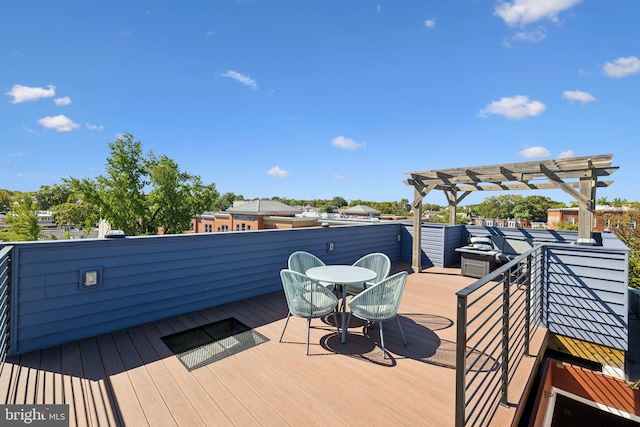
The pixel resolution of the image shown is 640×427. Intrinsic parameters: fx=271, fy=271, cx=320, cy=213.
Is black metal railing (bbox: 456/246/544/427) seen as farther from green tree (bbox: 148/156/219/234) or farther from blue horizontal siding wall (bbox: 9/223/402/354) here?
green tree (bbox: 148/156/219/234)

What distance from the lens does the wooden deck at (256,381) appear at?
1770 millimetres

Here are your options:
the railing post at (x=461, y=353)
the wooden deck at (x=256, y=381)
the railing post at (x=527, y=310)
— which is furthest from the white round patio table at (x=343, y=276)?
the railing post at (x=461, y=353)

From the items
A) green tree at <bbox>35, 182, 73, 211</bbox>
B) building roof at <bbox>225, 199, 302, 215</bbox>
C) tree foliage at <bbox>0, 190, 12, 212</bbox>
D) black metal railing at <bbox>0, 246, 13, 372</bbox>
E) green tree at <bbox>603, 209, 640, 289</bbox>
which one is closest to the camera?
black metal railing at <bbox>0, 246, 13, 372</bbox>

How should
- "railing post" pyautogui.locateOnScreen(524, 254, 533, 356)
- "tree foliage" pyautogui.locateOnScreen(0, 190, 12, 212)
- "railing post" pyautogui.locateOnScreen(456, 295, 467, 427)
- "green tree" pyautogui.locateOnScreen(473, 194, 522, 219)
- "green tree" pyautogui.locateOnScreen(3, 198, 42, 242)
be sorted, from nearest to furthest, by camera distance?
"railing post" pyautogui.locateOnScreen(456, 295, 467, 427), "railing post" pyautogui.locateOnScreen(524, 254, 533, 356), "green tree" pyautogui.locateOnScreen(3, 198, 42, 242), "green tree" pyautogui.locateOnScreen(473, 194, 522, 219), "tree foliage" pyautogui.locateOnScreen(0, 190, 12, 212)

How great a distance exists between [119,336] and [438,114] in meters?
14.8

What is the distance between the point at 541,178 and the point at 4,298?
315 inches

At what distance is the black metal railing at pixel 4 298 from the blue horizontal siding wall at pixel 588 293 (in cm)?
532

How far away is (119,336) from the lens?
9.45 ft

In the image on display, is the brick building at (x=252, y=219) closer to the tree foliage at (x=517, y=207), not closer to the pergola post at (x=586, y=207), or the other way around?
the pergola post at (x=586, y=207)

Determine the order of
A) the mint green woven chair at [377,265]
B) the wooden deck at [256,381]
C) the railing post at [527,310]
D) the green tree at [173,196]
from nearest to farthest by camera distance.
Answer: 1. the wooden deck at [256,381]
2. the railing post at [527,310]
3. the mint green woven chair at [377,265]
4. the green tree at [173,196]

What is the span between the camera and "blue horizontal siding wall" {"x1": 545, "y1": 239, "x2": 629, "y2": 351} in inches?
114

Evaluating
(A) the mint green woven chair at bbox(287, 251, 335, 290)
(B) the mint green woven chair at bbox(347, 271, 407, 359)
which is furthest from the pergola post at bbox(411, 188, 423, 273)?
(B) the mint green woven chair at bbox(347, 271, 407, 359)

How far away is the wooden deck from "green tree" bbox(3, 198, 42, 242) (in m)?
17.3

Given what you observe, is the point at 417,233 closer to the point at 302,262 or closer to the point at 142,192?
the point at 302,262
